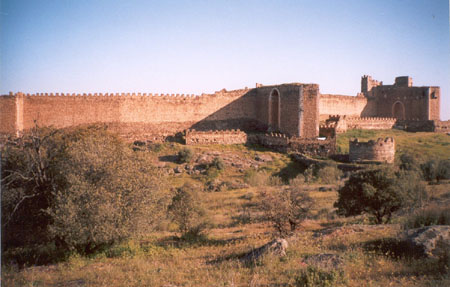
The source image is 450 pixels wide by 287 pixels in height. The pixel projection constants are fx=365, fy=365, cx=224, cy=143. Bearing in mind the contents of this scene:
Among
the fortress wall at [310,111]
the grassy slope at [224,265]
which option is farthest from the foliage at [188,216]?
the fortress wall at [310,111]

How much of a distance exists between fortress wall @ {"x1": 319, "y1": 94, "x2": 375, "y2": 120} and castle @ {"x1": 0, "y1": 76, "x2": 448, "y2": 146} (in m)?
0.11

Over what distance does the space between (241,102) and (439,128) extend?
18.3 m

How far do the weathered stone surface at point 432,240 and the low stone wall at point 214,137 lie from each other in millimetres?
19710

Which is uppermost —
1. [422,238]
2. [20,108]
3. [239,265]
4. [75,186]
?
[20,108]

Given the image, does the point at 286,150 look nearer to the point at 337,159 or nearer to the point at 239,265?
the point at 337,159

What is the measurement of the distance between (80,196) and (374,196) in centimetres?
947

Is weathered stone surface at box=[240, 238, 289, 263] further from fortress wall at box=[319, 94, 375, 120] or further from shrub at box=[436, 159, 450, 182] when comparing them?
fortress wall at box=[319, 94, 375, 120]

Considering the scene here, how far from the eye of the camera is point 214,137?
1069 inches

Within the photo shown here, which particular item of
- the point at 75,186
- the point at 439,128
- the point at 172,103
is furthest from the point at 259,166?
the point at 439,128

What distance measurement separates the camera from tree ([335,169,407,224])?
12.6 metres

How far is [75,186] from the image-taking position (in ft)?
30.8

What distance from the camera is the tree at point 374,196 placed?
41.2 feet

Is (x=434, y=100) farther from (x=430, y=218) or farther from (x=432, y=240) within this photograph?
Answer: (x=432, y=240)

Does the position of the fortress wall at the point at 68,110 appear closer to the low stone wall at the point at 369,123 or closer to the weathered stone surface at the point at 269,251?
the low stone wall at the point at 369,123
